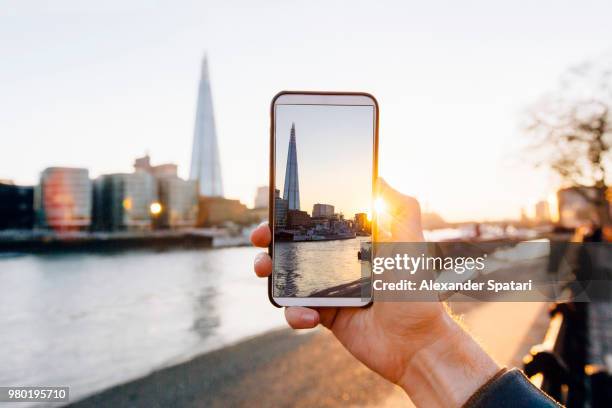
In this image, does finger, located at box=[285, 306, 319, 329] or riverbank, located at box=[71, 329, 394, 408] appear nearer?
finger, located at box=[285, 306, 319, 329]

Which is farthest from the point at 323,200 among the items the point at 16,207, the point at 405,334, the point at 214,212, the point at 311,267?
the point at 214,212

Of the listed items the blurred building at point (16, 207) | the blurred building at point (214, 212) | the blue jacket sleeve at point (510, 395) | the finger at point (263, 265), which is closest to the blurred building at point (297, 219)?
the finger at point (263, 265)

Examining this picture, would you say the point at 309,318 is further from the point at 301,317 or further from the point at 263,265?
the point at 263,265

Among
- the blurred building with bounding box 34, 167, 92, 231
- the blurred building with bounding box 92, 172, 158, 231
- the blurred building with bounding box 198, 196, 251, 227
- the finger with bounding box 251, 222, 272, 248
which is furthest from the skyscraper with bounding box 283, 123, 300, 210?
the blurred building with bounding box 92, 172, 158, 231

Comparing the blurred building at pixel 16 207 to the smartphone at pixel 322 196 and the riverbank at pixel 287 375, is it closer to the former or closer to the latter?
the riverbank at pixel 287 375

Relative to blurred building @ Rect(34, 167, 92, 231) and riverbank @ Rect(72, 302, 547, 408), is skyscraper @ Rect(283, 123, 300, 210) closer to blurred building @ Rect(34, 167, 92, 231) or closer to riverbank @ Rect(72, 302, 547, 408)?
riverbank @ Rect(72, 302, 547, 408)
